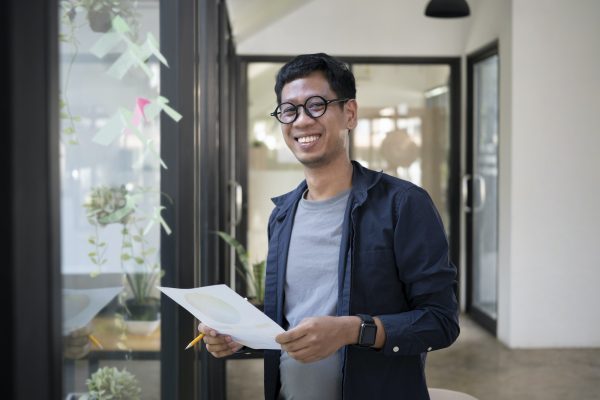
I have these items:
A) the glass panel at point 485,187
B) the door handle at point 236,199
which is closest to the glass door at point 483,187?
the glass panel at point 485,187

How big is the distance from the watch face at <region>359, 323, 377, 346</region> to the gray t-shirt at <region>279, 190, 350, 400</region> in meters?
0.13

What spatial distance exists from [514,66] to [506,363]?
216cm

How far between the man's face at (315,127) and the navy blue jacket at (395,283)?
0.35 ft

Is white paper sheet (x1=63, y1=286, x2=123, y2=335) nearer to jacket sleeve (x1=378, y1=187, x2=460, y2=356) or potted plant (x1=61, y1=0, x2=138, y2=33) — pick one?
potted plant (x1=61, y1=0, x2=138, y2=33)

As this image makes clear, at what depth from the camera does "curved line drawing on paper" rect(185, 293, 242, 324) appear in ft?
4.79

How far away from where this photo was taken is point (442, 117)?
7.05m

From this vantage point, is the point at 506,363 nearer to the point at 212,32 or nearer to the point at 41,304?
the point at 212,32

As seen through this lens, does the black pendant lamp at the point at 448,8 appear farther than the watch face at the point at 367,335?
Yes

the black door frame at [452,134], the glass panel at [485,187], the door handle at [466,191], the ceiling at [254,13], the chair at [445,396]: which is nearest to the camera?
the chair at [445,396]

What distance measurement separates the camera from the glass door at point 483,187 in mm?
6312

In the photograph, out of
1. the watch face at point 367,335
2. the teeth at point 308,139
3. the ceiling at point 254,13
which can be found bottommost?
the watch face at point 367,335

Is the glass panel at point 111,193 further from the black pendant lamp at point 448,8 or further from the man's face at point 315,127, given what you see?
the black pendant lamp at point 448,8

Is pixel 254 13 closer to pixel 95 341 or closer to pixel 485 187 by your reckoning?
pixel 485 187

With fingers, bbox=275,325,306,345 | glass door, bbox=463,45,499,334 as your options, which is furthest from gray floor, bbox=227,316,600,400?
fingers, bbox=275,325,306,345
